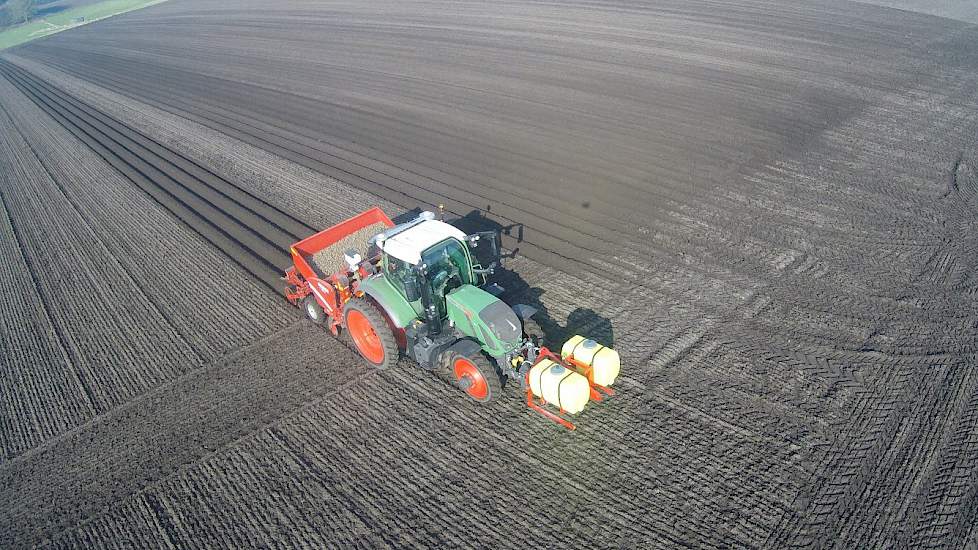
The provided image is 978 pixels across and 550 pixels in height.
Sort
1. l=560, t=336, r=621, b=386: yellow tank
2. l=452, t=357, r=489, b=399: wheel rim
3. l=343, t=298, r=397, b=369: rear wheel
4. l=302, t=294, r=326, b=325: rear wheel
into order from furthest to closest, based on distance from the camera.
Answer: l=302, t=294, r=326, b=325: rear wheel → l=343, t=298, r=397, b=369: rear wheel → l=452, t=357, r=489, b=399: wheel rim → l=560, t=336, r=621, b=386: yellow tank

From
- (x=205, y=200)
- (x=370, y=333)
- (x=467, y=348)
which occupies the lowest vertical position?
(x=370, y=333)

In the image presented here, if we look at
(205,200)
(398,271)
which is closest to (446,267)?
(398,271)

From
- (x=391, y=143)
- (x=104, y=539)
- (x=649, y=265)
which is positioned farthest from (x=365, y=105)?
(x=104, y=539)

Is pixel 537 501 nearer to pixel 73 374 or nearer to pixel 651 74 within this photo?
pixel 73 374

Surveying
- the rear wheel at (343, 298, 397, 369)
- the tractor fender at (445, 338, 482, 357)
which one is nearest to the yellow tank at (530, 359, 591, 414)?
the tractor fender at (445, 338, 482, 357)

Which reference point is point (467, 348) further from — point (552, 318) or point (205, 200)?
point (205, 200)

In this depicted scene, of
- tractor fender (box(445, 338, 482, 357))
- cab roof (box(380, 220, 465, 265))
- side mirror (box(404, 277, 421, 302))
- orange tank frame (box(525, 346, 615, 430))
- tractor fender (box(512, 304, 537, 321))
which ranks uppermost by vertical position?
cab roof (box(380, 220, 465, 265))

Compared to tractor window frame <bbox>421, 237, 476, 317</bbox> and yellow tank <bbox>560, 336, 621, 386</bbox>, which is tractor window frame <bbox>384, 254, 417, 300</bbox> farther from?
yellow tank <bbox>560, 336, 621, 386</bbox>
